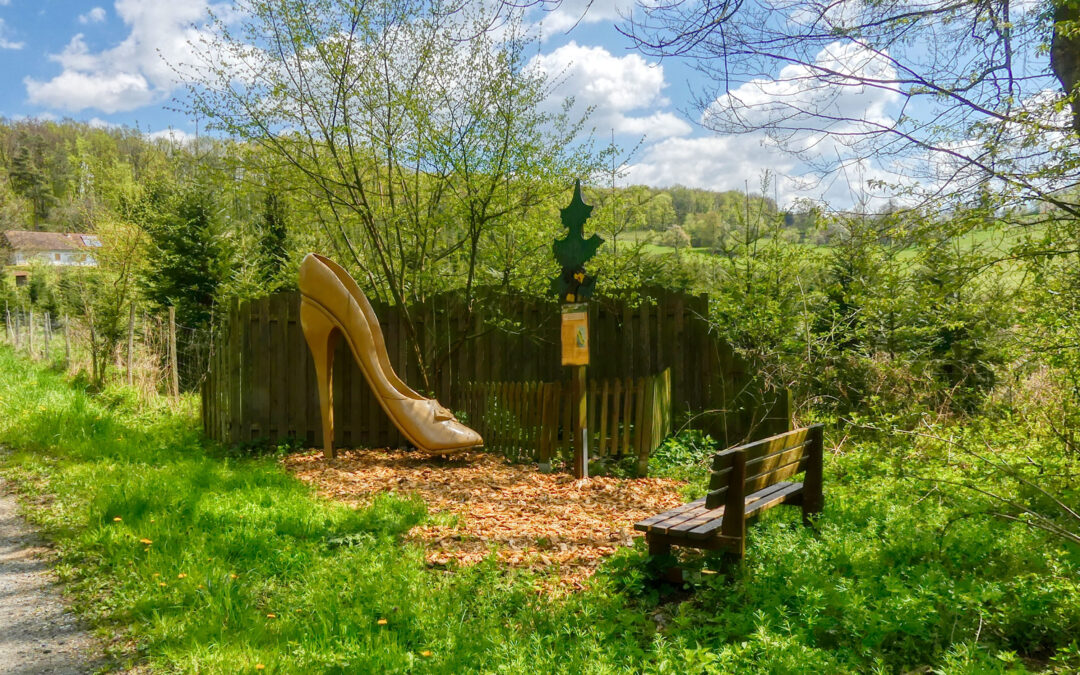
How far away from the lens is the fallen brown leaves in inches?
178

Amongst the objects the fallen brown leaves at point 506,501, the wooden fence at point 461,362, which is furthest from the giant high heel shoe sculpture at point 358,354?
the wooden fence at point 461,362

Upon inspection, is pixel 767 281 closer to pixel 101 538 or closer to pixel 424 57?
pixel 424 57

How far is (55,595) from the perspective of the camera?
3.95 metres

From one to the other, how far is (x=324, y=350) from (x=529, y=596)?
15.3 ft

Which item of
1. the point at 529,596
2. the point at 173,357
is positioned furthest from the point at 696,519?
the point at 173,357

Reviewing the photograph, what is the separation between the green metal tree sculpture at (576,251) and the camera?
6953 mm

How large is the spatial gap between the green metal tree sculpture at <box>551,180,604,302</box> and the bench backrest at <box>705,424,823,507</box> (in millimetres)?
2761

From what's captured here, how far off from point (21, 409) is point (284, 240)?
7.19m

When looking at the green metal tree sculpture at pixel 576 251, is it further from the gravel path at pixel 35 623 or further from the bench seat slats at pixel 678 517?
the gravel path at pixel 35 623

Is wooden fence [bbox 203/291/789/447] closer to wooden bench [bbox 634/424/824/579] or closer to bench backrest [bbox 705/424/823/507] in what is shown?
bench backrest [bbox 705/424/823/507]

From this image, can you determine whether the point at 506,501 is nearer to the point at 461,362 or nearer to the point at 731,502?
the point at 731,502

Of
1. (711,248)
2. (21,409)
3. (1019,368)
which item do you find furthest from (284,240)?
(1019,368)

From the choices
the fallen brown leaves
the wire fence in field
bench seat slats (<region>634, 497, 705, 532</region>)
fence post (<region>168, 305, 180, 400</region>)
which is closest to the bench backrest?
bench seat slats (<region>634, 497, 705, 532</region>)

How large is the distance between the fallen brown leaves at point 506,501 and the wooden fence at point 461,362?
0.77 meters
